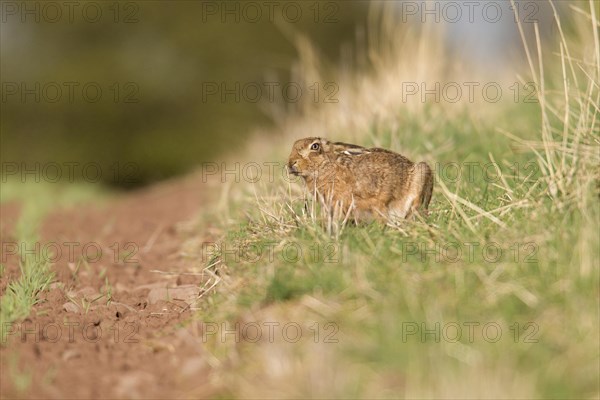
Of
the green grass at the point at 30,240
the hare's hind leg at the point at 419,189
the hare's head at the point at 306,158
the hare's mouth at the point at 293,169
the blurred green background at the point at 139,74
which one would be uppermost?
the blurred green background at the point at 139,74

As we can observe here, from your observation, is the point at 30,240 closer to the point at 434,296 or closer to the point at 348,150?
the point at 348,150

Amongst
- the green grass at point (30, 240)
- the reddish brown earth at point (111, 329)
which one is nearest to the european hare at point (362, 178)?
the reddish brown earth at point (111, 329)

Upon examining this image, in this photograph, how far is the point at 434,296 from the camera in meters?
3.80

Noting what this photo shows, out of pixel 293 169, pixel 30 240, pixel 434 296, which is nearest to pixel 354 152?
pixel 293 169

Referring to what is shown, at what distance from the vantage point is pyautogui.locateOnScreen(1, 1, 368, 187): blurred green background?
23125 mm

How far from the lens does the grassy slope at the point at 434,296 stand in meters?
3.33

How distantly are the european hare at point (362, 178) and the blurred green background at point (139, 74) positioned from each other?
58.4 ft

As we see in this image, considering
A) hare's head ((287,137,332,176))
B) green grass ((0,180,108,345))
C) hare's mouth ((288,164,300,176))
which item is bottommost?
green grass ((0,180,108,345))

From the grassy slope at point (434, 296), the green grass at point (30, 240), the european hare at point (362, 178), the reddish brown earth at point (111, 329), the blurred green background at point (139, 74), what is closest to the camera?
the grassy slope at point (434, 296)

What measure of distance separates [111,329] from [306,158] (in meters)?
1.55

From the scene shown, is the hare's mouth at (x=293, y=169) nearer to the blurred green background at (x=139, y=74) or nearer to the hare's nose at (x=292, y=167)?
the hare's nose at (x=292, y=167)

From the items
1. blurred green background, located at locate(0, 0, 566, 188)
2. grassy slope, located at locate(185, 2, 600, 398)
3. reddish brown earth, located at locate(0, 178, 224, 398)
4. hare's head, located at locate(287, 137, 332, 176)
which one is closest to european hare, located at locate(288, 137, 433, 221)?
hare's head, located at locate(287, 137, 332, 176)

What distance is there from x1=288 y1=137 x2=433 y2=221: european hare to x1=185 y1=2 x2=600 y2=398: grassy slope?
0.20 m

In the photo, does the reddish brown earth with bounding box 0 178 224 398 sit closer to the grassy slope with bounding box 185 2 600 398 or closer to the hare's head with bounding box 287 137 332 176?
the grassy slope with bounding box 185 2 600 398
